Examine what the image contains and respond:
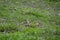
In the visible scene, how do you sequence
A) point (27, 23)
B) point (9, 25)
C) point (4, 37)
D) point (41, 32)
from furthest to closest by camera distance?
point (27, 23) → point (9, 25) → point (41, 32) → point (4, 37)

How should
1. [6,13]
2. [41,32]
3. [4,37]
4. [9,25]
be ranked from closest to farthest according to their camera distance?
1. [4,37]
2. [41,32]
3. [9,25]
4. [6,13]

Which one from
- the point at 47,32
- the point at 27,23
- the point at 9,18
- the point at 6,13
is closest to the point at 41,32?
the point at 47,32

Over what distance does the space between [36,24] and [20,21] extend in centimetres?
117

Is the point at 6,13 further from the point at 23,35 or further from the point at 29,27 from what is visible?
the point at 23,35

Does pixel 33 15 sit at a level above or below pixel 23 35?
below

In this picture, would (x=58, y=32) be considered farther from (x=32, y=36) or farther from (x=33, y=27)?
(x=32, y=36)

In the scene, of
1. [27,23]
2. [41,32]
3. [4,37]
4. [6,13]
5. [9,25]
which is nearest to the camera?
[4,37]

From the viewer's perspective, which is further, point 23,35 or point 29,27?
point 29,27

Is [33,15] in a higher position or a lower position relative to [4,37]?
lower

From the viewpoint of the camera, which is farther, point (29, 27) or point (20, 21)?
point (20, 21)

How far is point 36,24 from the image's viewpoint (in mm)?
14586

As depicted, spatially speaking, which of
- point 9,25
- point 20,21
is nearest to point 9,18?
point 20,21

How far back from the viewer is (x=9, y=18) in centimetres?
1529

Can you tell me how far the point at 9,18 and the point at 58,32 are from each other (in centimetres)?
383
